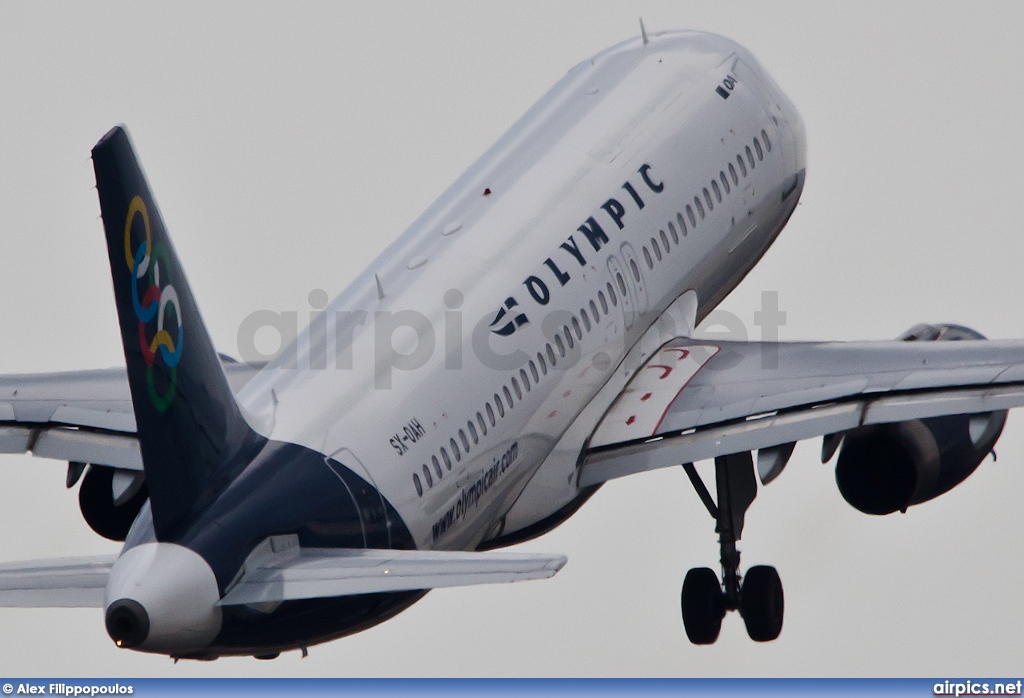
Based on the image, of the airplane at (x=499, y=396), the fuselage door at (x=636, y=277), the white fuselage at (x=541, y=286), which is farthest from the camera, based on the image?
the fuselage door at (x=636, y=277)

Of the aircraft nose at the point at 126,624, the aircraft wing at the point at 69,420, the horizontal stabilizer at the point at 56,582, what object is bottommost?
the aircraft nose at the point at 126,624

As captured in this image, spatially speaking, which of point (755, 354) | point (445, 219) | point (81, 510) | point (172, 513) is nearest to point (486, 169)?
point (445, 219)

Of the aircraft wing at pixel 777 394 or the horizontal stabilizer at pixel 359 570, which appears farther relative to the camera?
the aircraft wing at pixel 777 394

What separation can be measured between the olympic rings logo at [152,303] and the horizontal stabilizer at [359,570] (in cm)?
208

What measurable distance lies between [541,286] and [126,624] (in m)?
8.87

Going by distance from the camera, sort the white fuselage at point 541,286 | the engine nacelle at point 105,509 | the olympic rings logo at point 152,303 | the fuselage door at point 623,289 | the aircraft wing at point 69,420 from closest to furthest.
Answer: the olympic rings logo at point 152,303, the white fuselage at point 541,286, the aircraft wing at point 69,420, the engine nacelle at point 105,509, the fuselage door at point 623,289

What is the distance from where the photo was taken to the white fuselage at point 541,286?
30.6 meters

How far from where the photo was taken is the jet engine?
34.0m

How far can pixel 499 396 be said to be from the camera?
3203 centimetres

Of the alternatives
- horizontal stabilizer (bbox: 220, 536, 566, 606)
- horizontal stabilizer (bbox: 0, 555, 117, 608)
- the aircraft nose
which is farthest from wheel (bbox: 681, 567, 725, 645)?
the aircraft nose

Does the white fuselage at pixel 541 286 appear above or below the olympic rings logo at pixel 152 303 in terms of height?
above

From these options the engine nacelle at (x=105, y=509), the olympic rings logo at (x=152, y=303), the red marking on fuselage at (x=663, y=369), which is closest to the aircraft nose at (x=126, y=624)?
the olympic rings logo at (x=152, y=303)

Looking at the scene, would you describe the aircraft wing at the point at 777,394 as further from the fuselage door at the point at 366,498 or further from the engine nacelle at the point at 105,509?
the engine nacelle at the point at 105,509

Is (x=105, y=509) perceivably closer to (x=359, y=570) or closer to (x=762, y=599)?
(x=359, y=570)
